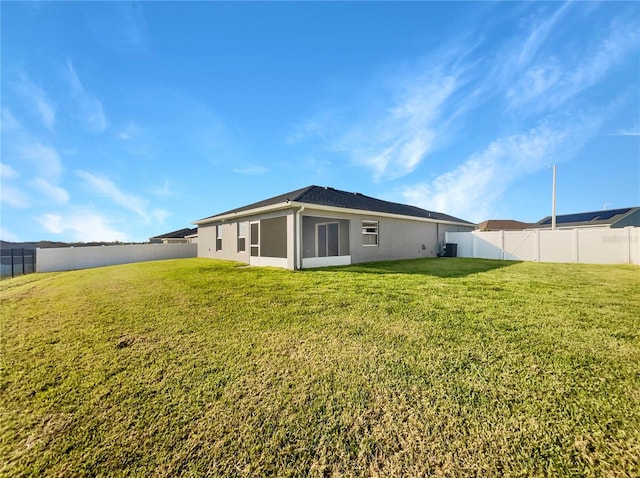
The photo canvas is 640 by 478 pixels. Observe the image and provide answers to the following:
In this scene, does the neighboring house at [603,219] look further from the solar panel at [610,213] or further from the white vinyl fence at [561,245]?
the white vinyl fence at [561,245]

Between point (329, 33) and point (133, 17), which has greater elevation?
point (329, 33)

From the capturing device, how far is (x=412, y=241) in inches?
589

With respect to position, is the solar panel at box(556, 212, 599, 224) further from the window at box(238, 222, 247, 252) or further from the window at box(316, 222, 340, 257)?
the window at box(238, 222, 247, 252)

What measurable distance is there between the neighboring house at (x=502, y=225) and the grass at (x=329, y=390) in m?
39.5

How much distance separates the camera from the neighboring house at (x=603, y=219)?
2239 cm

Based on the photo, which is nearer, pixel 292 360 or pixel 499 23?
pixel 292 360

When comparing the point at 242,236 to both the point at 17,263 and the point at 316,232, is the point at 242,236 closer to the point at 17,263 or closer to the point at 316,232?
the point at 316,232

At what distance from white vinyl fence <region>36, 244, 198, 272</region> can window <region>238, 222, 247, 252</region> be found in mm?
9891

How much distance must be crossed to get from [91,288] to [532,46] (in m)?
17.0

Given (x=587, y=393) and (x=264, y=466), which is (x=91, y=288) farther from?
(x=587, y=393)

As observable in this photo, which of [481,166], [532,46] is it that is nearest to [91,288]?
[532,46]

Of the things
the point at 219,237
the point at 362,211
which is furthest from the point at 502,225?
the point at 219,237

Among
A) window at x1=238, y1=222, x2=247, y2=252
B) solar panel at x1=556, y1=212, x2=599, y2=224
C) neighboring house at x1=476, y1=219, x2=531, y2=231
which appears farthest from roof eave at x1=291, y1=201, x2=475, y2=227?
neighboring house at x1=476, y1=219, x2=531, y2=231

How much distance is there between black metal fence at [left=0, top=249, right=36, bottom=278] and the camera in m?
15.8
